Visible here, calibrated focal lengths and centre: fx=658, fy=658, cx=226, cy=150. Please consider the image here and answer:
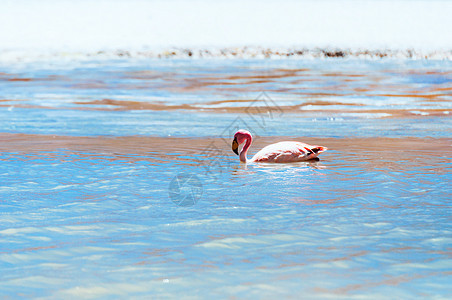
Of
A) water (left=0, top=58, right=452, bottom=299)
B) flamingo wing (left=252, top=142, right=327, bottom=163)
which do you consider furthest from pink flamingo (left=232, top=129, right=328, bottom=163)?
water (left=0, top=58, right=452, bottom=299)

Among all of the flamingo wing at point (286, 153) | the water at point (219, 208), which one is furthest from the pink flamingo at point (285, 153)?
the water at point (219, 208)

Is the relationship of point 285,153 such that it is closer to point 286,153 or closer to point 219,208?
point 286,153

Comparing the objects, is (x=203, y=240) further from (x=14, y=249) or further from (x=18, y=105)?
(x=18, y=105)

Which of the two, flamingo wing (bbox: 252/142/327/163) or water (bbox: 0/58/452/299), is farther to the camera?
flamingo wing (bbox: 252/142/327/163)

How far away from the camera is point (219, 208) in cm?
656

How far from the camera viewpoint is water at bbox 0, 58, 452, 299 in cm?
457

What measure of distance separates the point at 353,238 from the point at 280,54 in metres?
41.7

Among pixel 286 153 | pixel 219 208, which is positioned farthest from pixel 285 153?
pixel 219 208

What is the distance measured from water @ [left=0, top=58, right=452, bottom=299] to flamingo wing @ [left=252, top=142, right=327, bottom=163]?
0.17 meters

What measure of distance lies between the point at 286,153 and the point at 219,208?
303 centimetres

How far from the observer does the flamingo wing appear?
939 cm

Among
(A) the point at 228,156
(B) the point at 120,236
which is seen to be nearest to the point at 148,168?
(A) the point at 228,156

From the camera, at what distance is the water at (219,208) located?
457 cm

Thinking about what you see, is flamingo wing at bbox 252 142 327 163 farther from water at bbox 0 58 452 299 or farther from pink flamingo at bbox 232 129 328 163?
water at bbox 0 58 452 299
